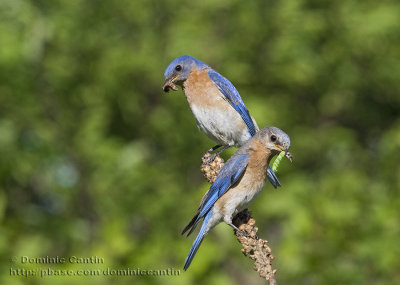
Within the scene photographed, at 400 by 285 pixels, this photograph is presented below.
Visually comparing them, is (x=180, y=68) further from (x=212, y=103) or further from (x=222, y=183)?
(x=222, y=183)

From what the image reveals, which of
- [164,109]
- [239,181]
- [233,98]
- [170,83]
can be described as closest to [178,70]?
[170,83]

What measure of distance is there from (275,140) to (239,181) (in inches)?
14.8

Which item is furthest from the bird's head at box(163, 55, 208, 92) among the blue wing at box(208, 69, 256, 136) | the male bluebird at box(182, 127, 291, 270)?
the male bluebird at box(182, 127, 291, 270)

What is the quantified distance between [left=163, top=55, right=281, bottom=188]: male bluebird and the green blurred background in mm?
1839

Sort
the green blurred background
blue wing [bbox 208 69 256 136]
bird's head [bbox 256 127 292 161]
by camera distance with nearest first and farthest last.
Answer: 1. bird's head [bbox 256 127 292 161]
2. blue wing [bbox 208 69 256 136]
3. the green blurred background

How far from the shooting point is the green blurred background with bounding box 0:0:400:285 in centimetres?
772

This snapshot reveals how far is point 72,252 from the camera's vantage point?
7141 mm

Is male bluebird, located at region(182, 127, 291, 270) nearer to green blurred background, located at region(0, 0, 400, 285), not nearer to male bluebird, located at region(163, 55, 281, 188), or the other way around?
male bluebird, located at region(163, 55, 281, 188)

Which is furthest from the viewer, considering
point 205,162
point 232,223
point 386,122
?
point 386,122

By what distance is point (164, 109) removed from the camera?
9.22m

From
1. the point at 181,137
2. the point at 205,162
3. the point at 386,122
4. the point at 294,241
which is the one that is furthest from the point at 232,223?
the point at 386,122

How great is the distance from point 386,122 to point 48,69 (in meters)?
5.73

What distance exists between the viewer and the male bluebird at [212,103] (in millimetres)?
5039

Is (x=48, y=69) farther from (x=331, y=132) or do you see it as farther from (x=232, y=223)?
(x=232, y=223)
